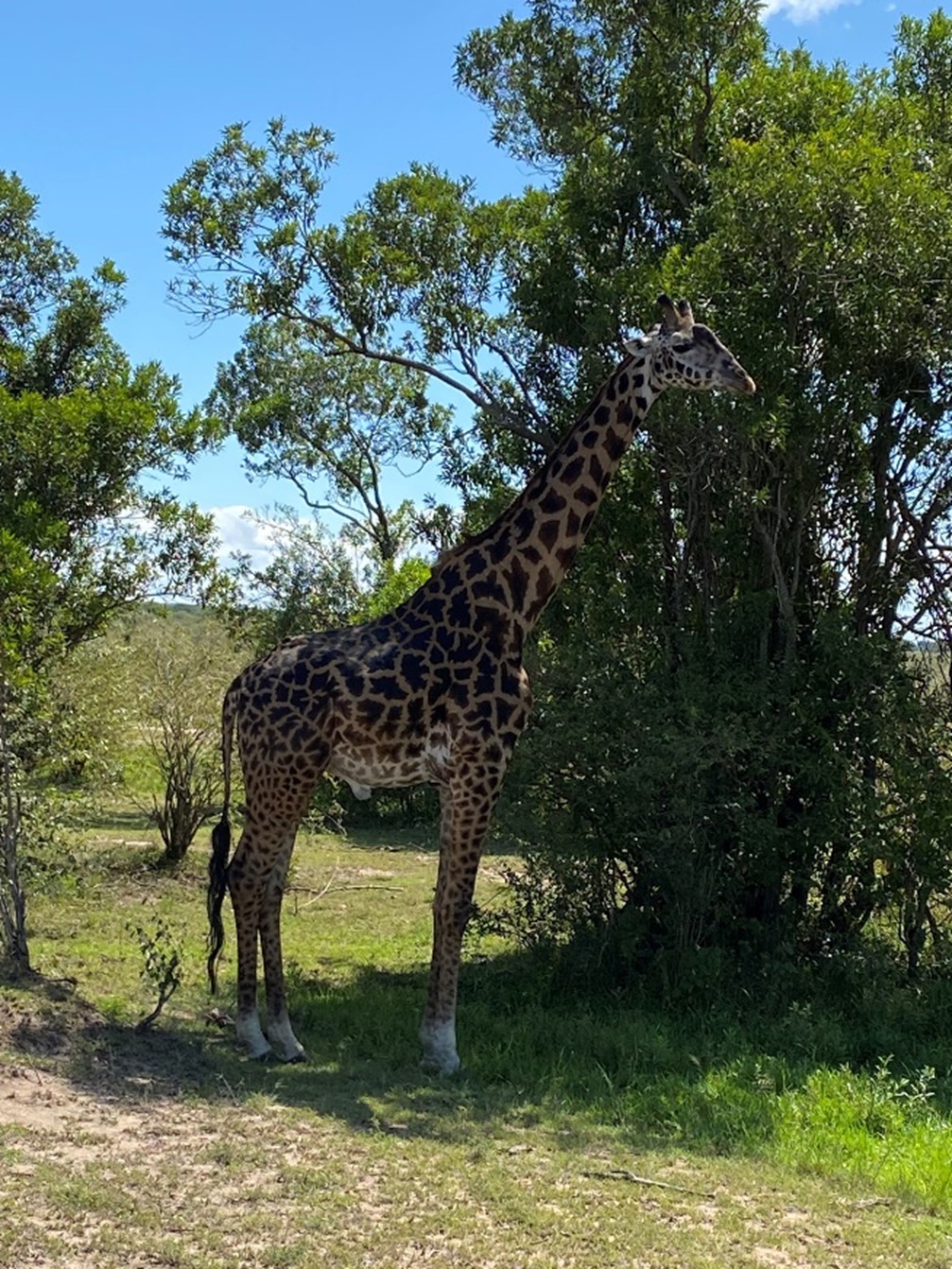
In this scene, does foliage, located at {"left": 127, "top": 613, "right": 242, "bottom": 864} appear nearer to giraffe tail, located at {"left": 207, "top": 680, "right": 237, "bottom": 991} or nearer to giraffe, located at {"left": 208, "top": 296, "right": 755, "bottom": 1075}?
giraffe tail, located at {"left": 207, "top": 680, "right": 237, "bottom": 991}

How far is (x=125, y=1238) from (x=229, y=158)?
27.0ft

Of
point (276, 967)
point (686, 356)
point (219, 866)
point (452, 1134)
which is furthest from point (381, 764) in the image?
point (686, 356)

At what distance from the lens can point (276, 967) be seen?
759cm

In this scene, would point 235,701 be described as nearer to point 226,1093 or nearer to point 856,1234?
point 226,1093

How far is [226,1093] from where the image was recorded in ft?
21.5

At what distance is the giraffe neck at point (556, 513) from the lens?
26.3 feet

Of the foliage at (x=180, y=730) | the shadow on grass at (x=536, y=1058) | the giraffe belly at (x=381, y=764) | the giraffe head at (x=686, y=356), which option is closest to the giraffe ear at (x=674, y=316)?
the giraffe head at (x=686, y=356)

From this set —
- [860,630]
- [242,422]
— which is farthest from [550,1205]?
[242,422]

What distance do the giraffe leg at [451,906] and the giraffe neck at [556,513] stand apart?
1.14 m

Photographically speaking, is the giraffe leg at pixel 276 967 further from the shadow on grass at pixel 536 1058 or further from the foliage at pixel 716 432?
the foliage at pixel 716 432

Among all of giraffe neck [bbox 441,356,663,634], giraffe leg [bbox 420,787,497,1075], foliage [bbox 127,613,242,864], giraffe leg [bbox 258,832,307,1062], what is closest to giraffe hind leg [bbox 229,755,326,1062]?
giraffe leg [bbox 258,832,307,1062]

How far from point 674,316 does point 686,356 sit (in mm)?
267

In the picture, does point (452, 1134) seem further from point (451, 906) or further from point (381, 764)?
point (381, 764)

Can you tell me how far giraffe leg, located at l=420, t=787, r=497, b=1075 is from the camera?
752 centimetres
